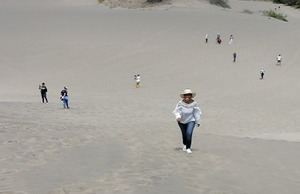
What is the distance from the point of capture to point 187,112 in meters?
9.04

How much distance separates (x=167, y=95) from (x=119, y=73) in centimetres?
715

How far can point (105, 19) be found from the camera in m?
49.3

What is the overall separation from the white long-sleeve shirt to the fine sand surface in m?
0.66

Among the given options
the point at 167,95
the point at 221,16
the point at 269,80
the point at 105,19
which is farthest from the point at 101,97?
the point at 221,16

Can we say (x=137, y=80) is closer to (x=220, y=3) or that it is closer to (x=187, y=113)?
(x=187, y=113)

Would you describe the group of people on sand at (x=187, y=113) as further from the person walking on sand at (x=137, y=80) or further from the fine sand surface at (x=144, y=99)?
the person walking on sand at (x=137, y=80)

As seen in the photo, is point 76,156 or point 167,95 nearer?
point 76,156

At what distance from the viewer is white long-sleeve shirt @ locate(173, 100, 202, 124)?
9047 mm

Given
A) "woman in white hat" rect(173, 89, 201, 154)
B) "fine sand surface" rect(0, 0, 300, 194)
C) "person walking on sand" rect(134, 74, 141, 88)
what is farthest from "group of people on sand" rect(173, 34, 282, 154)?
"person walking on sand" rect(134, 74, 141, 88)

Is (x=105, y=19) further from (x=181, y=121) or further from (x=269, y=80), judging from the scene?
(x=181, y=121)

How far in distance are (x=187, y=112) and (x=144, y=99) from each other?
17332 mm

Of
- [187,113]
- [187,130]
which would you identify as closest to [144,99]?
[187,130]

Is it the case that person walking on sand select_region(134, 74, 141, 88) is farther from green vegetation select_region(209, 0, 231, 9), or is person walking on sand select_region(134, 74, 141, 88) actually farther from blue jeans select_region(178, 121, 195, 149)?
green vegetation select_region(209, 0, 231, 9)

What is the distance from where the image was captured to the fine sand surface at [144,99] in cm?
726
